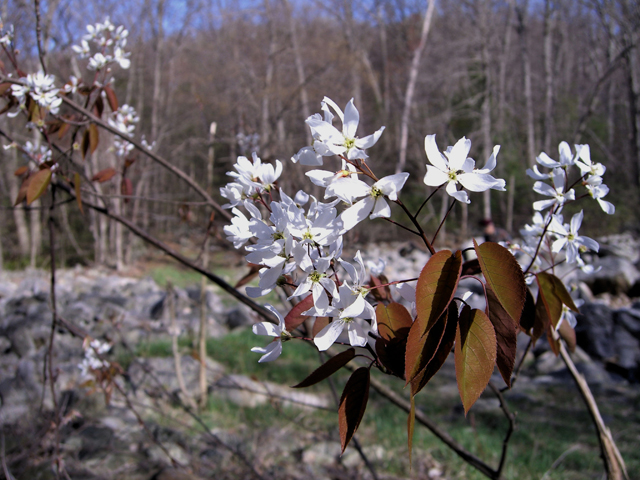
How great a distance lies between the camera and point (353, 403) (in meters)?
0.61

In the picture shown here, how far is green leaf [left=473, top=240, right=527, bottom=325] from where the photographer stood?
0.52 m

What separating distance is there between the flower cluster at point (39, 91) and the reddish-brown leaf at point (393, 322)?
3.66ft

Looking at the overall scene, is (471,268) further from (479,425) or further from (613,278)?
(613,278)

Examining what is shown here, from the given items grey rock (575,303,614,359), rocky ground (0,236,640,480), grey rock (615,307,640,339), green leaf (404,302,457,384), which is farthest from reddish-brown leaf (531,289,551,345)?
grey rock (615,307,640,339)

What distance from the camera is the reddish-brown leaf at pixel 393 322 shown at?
2.11 ft

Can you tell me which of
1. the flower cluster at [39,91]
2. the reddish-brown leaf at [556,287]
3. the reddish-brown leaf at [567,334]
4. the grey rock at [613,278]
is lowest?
the grey rock at [613,278]

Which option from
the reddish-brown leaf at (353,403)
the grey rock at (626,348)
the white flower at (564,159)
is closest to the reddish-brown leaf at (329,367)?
the reddish-brown leaf at (353,403)

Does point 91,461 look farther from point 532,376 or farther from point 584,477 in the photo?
point 532,376

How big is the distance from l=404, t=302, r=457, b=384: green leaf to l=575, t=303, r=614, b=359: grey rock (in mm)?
5306

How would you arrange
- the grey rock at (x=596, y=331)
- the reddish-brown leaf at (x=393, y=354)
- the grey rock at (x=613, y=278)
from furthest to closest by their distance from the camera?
the grey rock at (x=613, y=278), the grey rock at (x=596, y=331), the reddish-brown leaf at (x=393, y=354)

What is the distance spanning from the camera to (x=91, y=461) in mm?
2885

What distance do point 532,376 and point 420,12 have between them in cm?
876

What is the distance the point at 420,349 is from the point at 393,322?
0.13 meters

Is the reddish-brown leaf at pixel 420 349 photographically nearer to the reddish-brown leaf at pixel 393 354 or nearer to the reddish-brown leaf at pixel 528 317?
the reddish-brown leaf at pixel 393 354
